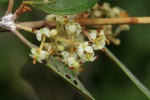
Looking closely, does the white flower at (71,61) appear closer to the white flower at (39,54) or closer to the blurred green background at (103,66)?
the white flower at (39,54)

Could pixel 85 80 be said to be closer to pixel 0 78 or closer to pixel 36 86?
pixel 0 78

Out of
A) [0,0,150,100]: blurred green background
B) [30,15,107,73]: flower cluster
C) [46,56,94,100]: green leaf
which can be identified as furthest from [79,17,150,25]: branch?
[0,0,150,100]: blurred green background

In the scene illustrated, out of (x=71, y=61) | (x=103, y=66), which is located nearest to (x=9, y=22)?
(x=71, y=61)

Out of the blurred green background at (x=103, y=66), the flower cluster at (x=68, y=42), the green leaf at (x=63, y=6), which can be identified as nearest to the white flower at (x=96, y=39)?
the flower cluster at (x=68, y=42)

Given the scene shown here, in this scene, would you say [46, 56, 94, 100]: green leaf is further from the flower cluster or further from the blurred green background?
the blurred green background

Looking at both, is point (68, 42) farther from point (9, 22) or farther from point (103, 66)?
point (103, 66)

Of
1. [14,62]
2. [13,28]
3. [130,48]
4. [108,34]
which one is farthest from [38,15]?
[13,28]
